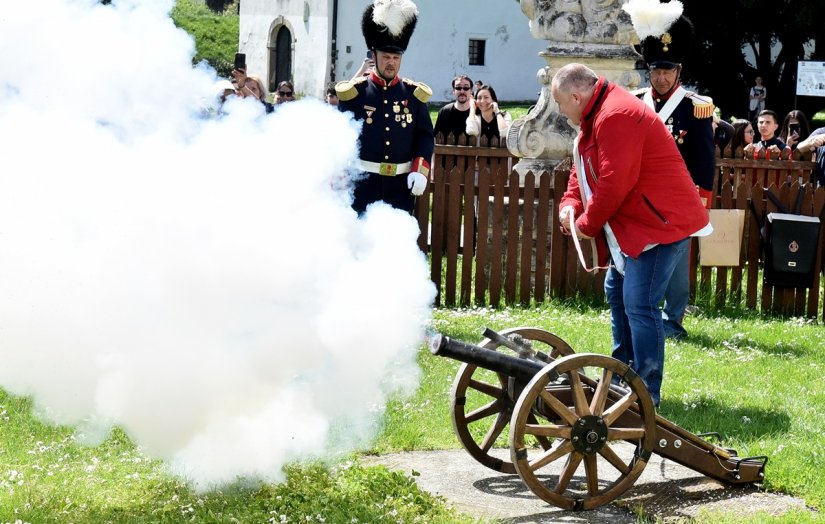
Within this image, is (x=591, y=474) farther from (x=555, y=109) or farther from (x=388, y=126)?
(x=555, y=109)

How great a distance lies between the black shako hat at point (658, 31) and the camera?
7.87m

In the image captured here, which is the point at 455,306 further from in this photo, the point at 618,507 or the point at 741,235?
the point at 618,507

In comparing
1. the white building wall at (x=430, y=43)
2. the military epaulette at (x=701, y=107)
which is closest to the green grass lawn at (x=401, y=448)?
the military epaulette at (x=701, y=107)

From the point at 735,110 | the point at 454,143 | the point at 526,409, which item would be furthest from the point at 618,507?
the point at 735,110

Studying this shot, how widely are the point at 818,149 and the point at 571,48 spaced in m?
3.15

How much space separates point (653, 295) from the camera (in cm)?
646

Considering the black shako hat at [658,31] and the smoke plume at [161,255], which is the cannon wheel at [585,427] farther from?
the black shako hat at [658,31]

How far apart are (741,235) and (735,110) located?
749 inches

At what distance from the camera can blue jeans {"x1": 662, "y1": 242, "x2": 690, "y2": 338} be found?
8047 mm

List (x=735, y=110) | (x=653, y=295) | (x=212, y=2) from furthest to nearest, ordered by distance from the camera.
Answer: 1. (x=212, y=2)
2. (x=735, y=110)
3. (x=653, y=295)

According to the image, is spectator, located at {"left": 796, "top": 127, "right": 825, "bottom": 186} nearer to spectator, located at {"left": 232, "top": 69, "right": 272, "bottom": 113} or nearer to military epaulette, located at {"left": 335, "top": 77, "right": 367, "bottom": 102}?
military epaulette, located at {"left": 335, "top": 77, "right": 367, "bottom": 102}

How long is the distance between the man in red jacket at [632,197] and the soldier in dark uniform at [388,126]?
2.18m

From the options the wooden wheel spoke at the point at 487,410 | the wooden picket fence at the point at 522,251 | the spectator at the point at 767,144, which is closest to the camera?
the wooden wheel spoke at the point at 487,410

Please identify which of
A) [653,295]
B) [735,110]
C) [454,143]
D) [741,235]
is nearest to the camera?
[653,295]
